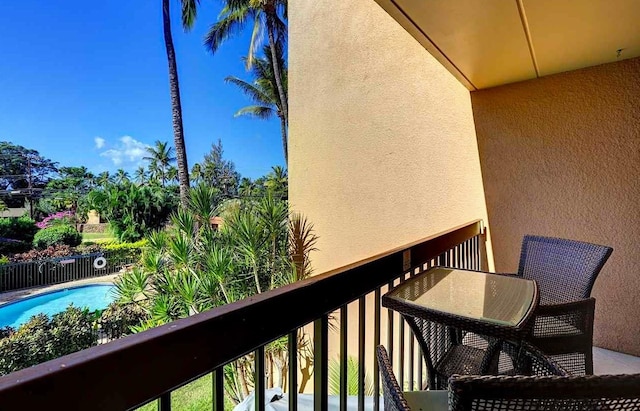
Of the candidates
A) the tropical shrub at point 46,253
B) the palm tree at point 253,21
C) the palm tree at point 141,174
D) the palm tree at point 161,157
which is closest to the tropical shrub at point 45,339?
the tropical shrub at point 46,253

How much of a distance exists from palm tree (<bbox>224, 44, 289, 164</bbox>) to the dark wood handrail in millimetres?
14951

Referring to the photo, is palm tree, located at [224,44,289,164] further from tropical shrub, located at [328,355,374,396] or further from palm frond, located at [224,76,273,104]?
tropical shrub, located at [328,355,374,396]

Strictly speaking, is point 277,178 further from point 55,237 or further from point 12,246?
point 12,246

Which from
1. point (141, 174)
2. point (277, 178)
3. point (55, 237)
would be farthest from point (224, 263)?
point (141, 174)

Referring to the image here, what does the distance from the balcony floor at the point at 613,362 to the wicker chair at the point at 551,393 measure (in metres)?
2.52

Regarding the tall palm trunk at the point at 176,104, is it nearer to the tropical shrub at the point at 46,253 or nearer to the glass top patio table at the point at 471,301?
the tropical shrub at the point at 46,253

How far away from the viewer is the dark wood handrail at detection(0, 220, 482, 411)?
0.43 meters

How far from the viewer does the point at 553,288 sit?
76.4 inches

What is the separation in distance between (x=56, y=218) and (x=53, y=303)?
23.3 ft

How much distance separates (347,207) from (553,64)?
268 centimetres

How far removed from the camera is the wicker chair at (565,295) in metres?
1.50

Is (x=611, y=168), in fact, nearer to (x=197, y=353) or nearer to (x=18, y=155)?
(x=197, y=353)

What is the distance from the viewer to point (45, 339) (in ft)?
20.7

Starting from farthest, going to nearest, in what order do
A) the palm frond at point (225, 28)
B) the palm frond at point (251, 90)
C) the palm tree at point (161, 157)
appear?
the palm tree at point (161, 157) → the palm frond at point (251, 90) → the palm frond at point (225, 28)
